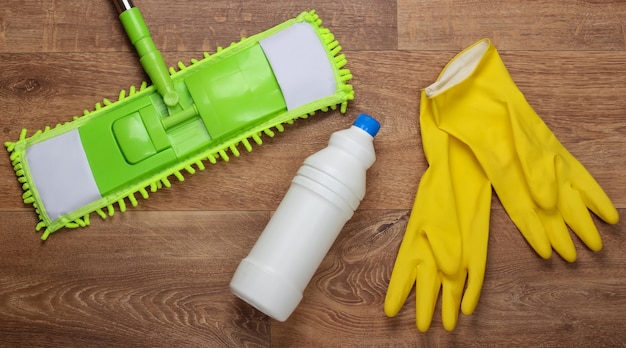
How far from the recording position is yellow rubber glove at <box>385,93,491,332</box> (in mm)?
820

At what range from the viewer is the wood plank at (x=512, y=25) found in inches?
34.4

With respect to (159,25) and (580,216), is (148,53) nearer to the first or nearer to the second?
(159,25)

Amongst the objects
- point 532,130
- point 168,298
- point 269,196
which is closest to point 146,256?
point 168,298

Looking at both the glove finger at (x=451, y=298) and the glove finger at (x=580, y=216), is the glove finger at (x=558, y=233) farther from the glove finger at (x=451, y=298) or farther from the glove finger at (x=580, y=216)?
the glove finger at (x=451, y=298)

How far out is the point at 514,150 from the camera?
2.77 feet

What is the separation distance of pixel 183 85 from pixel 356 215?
0.98 ft

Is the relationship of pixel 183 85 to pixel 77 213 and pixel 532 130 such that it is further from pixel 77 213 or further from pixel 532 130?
pixel 532 130

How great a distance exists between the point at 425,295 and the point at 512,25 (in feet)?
1.32

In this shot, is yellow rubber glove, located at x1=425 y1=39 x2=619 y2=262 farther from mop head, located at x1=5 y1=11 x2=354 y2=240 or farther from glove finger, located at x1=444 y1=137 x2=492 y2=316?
mop head, located at x1=5 y1=11 x2=354 y2=240

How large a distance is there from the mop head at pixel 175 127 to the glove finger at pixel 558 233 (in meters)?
0.32

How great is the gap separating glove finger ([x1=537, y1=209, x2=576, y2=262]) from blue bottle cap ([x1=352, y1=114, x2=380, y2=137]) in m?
0.26

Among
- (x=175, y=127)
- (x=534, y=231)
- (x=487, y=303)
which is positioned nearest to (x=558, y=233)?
(x=534, y=231)

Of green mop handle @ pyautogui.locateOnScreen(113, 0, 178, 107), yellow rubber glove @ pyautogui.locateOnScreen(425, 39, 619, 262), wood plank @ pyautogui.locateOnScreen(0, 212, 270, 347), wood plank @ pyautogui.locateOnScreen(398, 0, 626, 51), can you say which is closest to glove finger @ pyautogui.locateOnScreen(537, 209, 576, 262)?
yellow rubber glove @ pyautogui.locateOnScreen(425, 39, 619, 262)

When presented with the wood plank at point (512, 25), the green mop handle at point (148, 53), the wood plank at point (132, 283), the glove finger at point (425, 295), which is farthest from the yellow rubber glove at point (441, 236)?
the green mop handle at point (148, 53)
